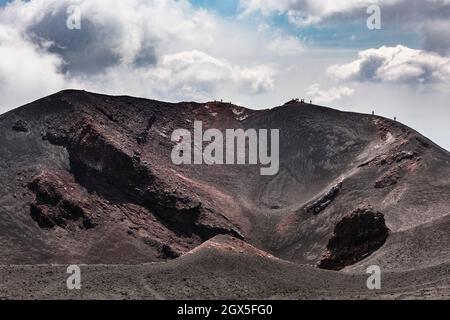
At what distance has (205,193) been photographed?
293 ft

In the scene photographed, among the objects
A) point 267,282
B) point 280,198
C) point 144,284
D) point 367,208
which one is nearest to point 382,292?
point 267,282

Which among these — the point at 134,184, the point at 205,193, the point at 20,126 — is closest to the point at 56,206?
the point at 134,184

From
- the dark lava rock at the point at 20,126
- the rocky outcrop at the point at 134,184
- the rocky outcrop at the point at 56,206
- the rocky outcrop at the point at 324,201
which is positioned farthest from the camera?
the dark lava rock at the point at 20,126

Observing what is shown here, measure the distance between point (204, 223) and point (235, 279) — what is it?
1550 inches

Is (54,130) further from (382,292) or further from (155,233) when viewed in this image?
(382,292)

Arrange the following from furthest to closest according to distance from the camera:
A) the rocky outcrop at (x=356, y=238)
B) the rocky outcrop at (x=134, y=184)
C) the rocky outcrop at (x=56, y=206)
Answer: the rocky outcrop at (x=134, y=184)
the rocky outcrop at (x=56, y=206)
the rocky outcrop at (x=356, y=238)

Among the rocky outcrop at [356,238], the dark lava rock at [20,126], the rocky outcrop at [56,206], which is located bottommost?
the rocky outcrop at [356,238]

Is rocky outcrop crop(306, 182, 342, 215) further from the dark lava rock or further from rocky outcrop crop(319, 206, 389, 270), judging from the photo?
the dark lava rock

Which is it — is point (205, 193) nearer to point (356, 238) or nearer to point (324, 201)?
point (324, 201)

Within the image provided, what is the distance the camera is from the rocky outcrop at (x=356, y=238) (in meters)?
63.6

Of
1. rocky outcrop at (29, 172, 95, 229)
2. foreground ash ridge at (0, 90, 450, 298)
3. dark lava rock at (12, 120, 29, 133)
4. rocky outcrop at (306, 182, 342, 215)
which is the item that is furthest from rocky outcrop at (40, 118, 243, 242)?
rocky outcrop at (306, 182, 342, 215)

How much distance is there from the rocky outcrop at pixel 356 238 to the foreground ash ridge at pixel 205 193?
0.11 metres

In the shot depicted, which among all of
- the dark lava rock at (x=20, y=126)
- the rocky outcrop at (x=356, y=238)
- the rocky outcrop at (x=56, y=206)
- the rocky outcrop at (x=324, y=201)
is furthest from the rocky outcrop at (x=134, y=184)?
the rocky outcrop at (x=356, y=238)

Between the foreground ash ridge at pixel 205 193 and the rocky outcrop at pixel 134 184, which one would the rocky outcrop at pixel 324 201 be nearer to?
the foreground ash ridge at pixel 205 193
